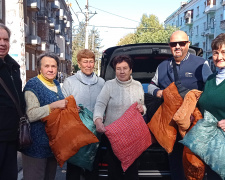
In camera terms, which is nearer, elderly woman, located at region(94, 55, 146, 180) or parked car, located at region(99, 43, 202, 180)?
elderly woman, located at region(94, 55, 146, 180)

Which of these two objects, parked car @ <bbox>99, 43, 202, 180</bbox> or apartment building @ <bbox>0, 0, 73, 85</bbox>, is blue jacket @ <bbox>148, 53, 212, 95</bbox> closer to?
parked car @ <bbox>99, 43, 202, 180</bbox>

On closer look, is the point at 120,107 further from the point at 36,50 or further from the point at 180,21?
the point at 180,21

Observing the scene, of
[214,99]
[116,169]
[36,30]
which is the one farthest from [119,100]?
[36,30]

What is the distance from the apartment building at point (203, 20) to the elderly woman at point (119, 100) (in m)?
33.3

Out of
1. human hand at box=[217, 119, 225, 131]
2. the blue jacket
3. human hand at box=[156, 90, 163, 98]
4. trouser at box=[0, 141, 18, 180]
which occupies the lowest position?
trouser at box=[0, 141, 18, 180]

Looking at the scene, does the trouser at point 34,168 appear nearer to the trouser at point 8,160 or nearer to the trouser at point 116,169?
the trouser at point 8,160

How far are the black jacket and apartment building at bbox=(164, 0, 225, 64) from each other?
112 ft

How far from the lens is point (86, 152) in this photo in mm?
2982

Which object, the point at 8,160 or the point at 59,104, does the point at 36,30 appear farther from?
the point at 8,160

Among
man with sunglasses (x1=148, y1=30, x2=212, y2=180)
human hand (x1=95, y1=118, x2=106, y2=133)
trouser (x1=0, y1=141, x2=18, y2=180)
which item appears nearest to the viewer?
trouser (x1=0, y1=141, x2=18, y2=180)

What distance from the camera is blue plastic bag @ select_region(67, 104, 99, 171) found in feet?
9.69

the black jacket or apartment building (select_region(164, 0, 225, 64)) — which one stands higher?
apartment building (select_region(164, 0, 225, 64))

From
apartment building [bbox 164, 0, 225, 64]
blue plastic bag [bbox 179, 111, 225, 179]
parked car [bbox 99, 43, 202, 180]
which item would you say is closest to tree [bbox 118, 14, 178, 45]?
apartment building [bbox 164, 0, 225, 64]

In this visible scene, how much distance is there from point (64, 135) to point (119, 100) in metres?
0.73
